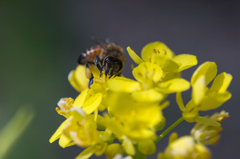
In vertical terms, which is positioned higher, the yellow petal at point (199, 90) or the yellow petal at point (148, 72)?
the yellow petal at point (148, 72)

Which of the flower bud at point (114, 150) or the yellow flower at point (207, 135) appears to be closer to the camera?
the flower bud at point (114, 150)

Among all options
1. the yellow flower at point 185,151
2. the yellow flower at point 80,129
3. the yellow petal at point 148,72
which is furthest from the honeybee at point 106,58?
the yellow flower at point 185,151

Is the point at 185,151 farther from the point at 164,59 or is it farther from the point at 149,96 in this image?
the point at 164,59

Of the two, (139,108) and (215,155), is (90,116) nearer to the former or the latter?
(139,108)

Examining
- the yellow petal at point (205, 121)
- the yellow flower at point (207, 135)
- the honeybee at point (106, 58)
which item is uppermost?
the honeybee at point (106, 58)

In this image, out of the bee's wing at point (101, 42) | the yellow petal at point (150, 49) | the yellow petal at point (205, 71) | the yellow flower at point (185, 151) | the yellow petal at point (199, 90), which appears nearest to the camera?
the yellow flower at point (185, 151)

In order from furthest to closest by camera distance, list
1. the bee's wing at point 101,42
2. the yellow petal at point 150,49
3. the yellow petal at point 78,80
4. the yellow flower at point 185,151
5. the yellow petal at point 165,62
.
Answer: the bee's wing at point 101,42, the yellow petal at point 78,80, the yellow petal at point 150,49, the yellow petal at point 165,62, the yellow flower at point 185,151

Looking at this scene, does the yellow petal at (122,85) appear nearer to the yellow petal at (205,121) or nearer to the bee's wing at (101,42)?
the yellow petal at (205,121)
